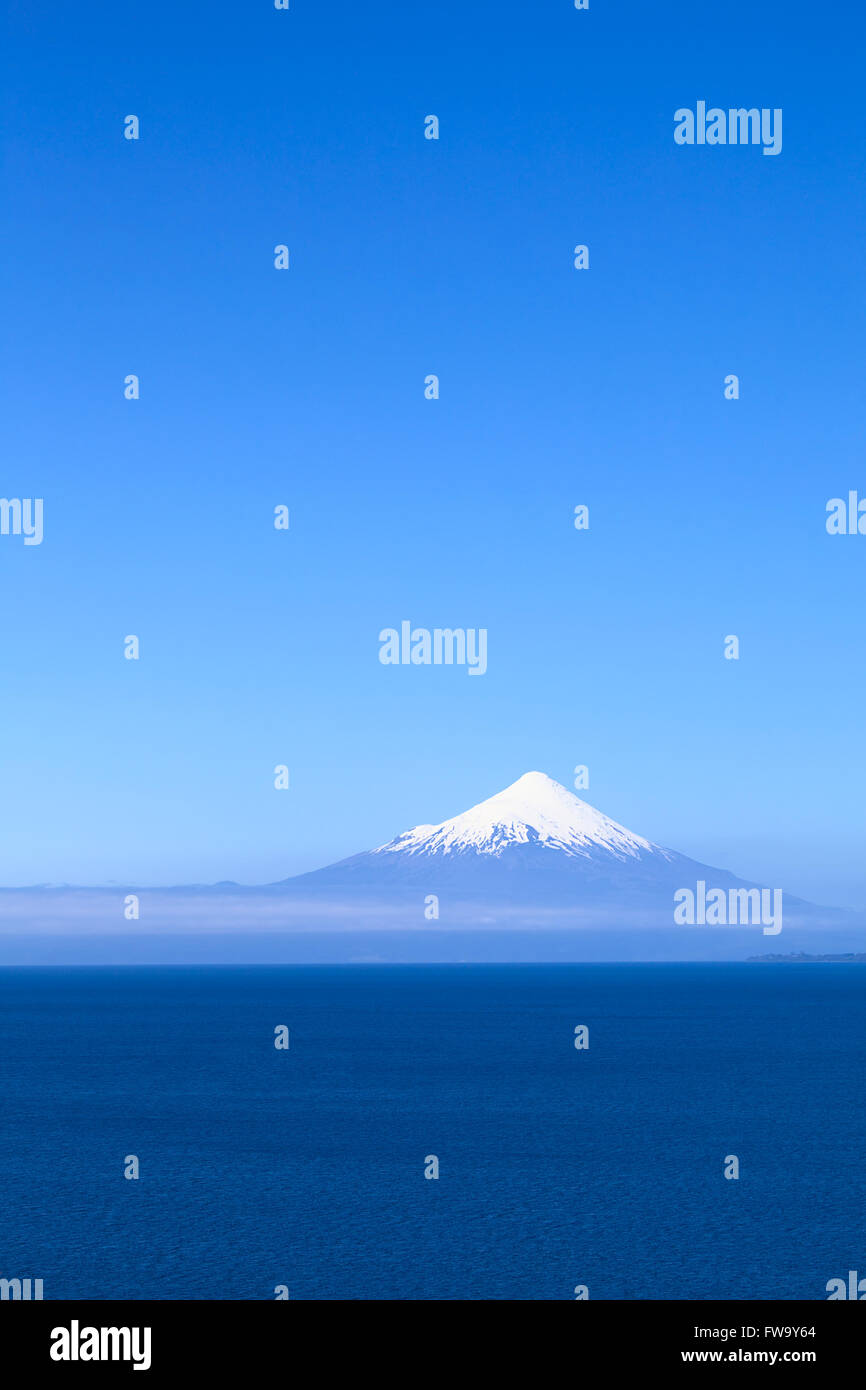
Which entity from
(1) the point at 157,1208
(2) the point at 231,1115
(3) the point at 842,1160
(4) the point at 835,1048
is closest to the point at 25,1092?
(2) the point at 231,1115

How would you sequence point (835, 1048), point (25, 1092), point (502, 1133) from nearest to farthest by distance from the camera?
point (502, 1133) → point (25, 1092) → point (835, 1048)

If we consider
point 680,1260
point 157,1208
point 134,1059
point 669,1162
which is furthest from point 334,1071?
point 680,1260

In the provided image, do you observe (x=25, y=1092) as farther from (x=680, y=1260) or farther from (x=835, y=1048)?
(x=835, y=1048)

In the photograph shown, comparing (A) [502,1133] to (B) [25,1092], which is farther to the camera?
(B) [25,1092]
